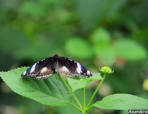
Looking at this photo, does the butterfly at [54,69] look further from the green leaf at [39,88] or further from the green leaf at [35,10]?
the green leaf at [35,10]

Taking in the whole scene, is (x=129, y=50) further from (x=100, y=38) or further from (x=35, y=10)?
(x=35, y=10)

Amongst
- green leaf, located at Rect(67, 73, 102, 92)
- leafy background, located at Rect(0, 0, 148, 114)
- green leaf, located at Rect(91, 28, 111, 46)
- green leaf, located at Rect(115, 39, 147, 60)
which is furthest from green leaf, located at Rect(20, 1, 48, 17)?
green leaf, located at Rect(67, 73, 102, 92)

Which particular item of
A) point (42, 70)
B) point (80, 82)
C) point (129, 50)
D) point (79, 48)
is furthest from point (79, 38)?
point (42, 70)

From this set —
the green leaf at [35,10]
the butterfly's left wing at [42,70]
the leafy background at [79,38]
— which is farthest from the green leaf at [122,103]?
the green leaf at [35,10]

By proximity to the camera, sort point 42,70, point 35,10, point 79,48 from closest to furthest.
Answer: point 42,70
point 79,48
point 35,10

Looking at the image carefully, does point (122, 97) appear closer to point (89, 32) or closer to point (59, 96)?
point (59, 96)

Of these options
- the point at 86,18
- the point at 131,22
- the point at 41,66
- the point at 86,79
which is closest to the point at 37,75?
the point at 41,66

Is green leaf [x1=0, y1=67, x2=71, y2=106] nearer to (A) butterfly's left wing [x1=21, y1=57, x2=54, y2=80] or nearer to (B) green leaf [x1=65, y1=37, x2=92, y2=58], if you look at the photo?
(A) butterfly's left wing [x1=21, y1=57, x2=54, y2=80]
